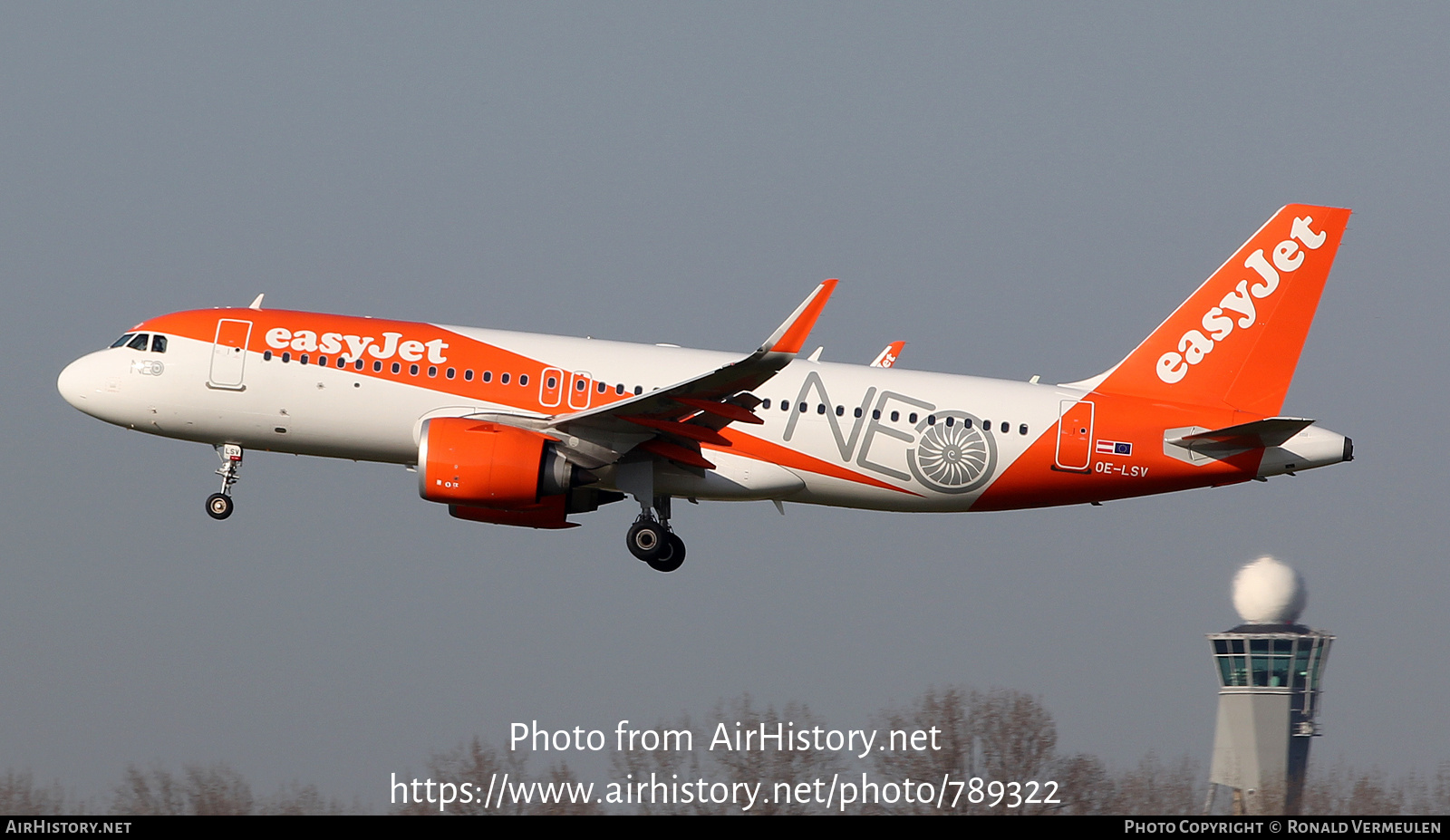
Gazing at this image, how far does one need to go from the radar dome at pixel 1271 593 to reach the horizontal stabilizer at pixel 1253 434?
60.9 meters

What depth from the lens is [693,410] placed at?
2988cm

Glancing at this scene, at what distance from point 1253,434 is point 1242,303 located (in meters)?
4.17

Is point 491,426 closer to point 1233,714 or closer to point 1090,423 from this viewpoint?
point 1090,423

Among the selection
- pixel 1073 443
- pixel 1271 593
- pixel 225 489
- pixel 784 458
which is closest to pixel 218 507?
pixel 225 489

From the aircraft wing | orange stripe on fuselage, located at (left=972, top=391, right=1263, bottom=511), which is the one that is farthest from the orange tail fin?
the aircraft wing

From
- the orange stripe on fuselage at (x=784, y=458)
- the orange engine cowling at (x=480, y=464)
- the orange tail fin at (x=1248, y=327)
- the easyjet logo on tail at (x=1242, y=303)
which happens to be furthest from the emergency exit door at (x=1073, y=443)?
the orange engine cowling at (x=480, y=464)

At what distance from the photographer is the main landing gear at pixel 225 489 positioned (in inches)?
1292

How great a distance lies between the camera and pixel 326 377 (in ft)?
103

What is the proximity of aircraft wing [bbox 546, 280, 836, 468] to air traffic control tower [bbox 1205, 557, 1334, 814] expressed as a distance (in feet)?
213

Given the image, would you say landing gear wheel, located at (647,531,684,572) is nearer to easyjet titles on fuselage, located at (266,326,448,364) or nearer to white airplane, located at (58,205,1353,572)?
white airplane, located at (58,205,1353,572)

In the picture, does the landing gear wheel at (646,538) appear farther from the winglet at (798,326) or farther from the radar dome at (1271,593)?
the radar dome at (1271,593)

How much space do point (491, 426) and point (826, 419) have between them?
6836 millimetres
